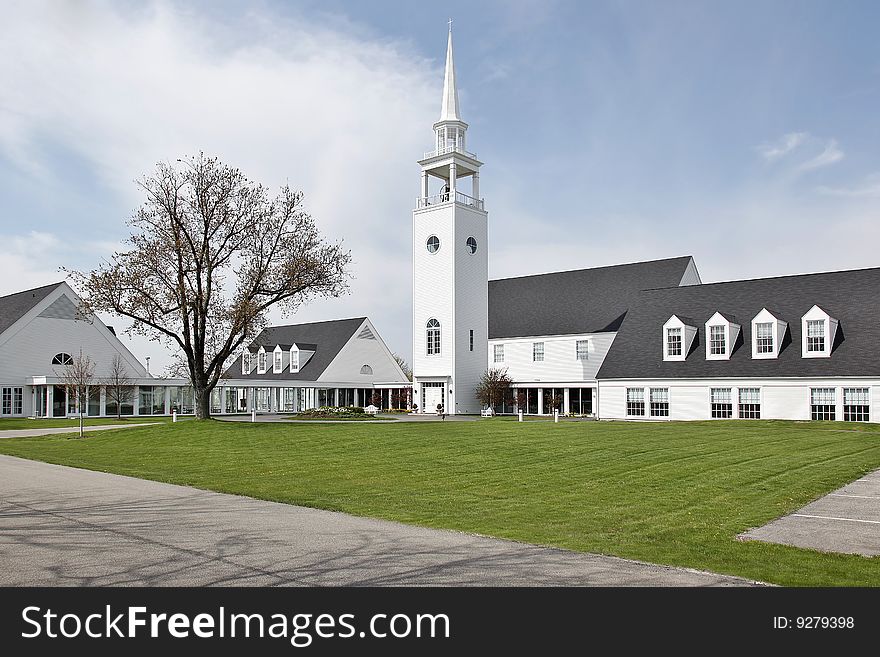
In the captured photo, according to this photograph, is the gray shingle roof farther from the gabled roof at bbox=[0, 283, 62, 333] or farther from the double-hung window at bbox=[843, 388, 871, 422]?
the gabled roof at bbox=[0, 283, 62, 333]

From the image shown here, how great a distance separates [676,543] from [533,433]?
1723 centimetres

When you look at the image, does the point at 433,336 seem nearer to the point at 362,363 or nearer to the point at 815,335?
the point at 362,363

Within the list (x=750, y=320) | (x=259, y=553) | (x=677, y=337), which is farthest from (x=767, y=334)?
(x=259, y=553)

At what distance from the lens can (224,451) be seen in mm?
22812

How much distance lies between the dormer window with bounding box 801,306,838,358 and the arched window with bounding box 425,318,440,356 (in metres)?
23.1

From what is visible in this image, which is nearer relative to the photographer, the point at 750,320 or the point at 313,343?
the point at 750,320

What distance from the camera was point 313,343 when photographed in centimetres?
6575

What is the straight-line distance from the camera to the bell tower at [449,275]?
5209cm

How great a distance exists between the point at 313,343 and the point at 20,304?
72.2ft

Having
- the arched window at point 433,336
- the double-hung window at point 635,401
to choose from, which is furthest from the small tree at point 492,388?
the double-hung window at point 635,401

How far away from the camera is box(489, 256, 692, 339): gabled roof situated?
177 ft

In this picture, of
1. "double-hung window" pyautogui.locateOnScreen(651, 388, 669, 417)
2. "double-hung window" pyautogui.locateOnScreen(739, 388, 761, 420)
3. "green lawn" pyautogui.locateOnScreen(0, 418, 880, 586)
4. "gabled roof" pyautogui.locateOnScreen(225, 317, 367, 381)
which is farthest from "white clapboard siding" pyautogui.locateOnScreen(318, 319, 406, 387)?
"green lawn" pyautogui.locateOnScreen(0, 418, 880, 586)

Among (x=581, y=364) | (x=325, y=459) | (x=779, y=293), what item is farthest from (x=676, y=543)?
(x=581, y=364)
